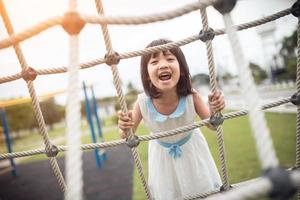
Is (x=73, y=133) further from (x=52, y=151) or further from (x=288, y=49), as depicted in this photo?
(x=288, y=49)

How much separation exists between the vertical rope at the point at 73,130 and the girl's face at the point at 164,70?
733mm

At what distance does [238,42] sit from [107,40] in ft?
1.66

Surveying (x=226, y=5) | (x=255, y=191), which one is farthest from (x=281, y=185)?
(x=226, y=5)

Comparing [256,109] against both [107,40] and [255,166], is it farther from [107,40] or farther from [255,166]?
[255,166]

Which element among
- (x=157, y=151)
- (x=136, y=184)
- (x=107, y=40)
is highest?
(x=107, y=40)

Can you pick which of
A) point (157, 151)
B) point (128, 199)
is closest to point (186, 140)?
point (157, 151)

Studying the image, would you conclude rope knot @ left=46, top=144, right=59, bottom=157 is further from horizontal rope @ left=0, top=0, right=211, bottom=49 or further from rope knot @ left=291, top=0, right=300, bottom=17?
rope knot @ left=291, top=0, right=300, bottom=17

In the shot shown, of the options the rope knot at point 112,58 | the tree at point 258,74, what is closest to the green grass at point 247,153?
the rope knot at point 112,58

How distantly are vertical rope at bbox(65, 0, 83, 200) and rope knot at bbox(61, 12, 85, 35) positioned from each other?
2cm

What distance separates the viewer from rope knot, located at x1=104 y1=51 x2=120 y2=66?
3.10ft

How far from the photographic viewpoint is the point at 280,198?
439mm

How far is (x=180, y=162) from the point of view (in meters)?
1.33

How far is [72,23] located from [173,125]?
90 cm

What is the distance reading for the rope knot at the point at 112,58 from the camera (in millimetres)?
944
